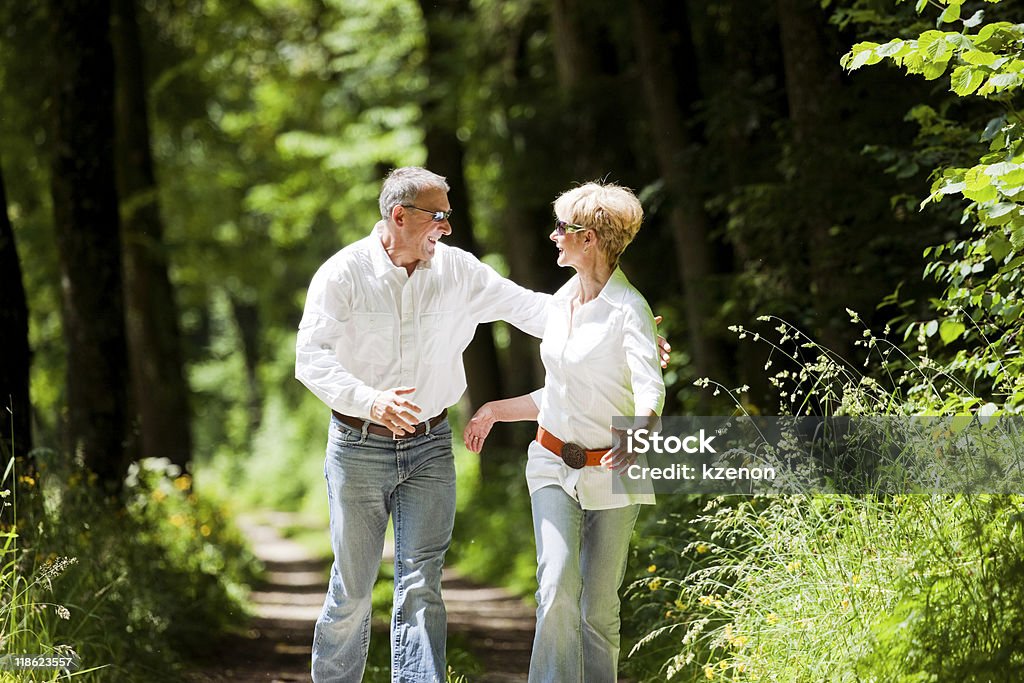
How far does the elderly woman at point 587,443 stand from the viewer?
5125 millimetres

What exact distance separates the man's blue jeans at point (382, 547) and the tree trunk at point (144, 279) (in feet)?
32.7

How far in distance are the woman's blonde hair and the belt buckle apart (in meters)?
0.78

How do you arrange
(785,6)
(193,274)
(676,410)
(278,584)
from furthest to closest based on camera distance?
(193,274) < (278,584) < (676,410) < (785,6)

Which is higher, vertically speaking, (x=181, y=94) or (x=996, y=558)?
(x=181, y=94)

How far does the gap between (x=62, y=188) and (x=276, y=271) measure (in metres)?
19.7

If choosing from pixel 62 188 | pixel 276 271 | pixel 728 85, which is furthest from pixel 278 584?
pixel 276 271

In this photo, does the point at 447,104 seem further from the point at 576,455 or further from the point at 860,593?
the point at 860,593

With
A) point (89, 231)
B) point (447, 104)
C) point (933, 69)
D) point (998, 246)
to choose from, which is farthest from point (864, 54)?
point (447, 104)

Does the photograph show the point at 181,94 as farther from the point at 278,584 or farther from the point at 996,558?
the point at 996,558

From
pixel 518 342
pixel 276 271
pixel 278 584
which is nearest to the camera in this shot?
pixel 278 584

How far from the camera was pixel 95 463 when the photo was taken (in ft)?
32.9

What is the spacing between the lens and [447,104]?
16.1 metres

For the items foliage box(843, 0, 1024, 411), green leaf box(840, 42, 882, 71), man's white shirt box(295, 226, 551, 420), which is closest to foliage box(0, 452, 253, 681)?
man's white shirt box(295, 226, 551, 420)

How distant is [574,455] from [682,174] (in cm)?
645
